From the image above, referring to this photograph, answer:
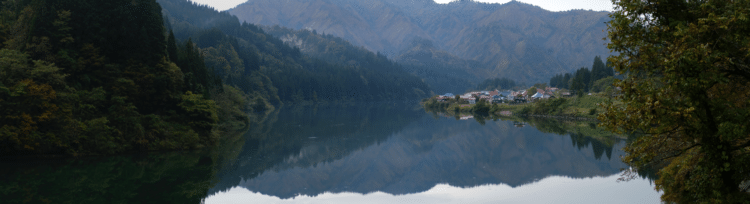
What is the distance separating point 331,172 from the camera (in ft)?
116

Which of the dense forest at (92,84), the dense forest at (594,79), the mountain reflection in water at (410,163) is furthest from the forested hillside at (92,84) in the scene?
Result: the dense forest at (594,79)

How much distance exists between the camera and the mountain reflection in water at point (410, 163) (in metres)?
29.5

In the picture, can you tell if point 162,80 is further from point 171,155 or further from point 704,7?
point 704,7

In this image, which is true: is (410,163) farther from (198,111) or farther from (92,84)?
(92,84)

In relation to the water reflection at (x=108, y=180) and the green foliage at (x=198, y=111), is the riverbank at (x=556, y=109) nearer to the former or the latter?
the green foliage at (x=198, y=111)

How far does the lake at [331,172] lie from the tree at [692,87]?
212 centimetres

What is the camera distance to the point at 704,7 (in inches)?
445

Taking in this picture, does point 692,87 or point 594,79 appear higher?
point 594,79

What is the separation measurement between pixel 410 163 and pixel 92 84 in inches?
1051

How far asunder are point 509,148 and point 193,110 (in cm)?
3184

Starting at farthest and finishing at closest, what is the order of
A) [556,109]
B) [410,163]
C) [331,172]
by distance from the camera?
[556,109] < [410,163] < [331,172]

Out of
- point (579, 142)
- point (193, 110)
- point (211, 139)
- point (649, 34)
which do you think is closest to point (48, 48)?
point (193, 110)

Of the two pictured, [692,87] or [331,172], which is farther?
[331,172]

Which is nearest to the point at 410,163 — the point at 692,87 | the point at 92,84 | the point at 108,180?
the point at 108,180
